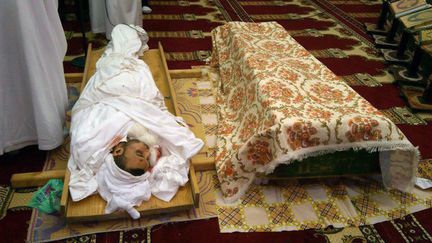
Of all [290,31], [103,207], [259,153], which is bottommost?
[290,31]

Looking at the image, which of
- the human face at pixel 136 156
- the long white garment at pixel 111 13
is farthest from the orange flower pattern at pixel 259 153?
the long white garment at pixel 111 13

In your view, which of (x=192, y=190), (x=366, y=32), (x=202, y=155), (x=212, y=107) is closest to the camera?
(x=192, y=190)

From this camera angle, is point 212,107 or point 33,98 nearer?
point 33,98

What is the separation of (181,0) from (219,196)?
3.36m

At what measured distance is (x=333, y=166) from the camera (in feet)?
5.08

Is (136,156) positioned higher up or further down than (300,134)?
further down

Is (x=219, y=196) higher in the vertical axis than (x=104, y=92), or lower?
lower

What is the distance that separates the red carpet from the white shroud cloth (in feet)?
0.60

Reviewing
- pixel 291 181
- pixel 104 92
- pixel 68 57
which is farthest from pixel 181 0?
pixel 291 181

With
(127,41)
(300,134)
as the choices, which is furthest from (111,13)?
(300,134)

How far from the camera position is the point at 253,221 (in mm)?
1435

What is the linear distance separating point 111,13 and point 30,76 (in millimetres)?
1591

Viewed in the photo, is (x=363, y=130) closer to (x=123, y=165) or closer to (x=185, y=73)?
(x=123, y=165)

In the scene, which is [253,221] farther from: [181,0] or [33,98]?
[181,0]
